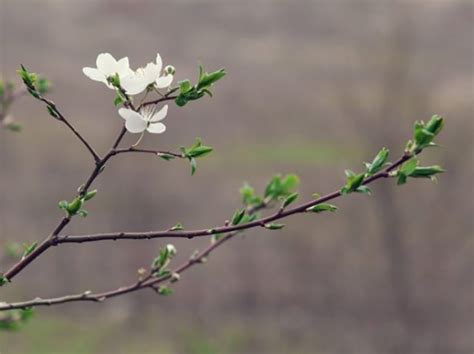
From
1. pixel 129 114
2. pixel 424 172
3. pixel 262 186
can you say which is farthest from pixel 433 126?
pixel 262 186

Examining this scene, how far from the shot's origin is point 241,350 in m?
8.76

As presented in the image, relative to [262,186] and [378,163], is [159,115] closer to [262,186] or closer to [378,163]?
[378,163]

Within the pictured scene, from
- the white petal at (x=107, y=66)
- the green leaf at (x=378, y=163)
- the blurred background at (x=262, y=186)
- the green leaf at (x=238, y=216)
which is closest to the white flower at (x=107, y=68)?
the white petal at (x=107, y=66)

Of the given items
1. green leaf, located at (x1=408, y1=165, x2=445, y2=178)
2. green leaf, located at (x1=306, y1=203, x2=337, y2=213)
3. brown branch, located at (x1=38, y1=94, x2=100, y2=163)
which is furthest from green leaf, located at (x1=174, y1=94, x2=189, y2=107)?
green leaf, located at (x1=408, y1=165, x2=445, y2=178)

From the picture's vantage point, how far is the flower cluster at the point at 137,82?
2.93 feet

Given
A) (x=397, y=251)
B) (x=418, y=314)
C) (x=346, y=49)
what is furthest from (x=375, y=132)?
(x=346, y=49)

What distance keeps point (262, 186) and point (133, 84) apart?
9037 mm

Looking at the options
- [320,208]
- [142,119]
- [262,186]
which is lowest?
[320,208]

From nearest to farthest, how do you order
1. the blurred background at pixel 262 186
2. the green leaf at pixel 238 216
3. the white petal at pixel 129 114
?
1. the white petal at pixel 129 114
2. the green leaf at pixel 238 216
3. the blurred background at pixel 262 186

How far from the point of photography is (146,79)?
0.90 meters

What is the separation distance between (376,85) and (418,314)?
103 inches

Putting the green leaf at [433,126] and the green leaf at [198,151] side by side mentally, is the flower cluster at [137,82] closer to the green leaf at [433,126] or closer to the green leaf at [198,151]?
the green leaf at [198,151]

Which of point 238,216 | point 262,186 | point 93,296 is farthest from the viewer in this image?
point 262,186

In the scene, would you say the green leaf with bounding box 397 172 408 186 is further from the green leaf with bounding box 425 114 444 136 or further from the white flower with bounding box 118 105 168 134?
the white flower with bounding box 118 105 168 134
